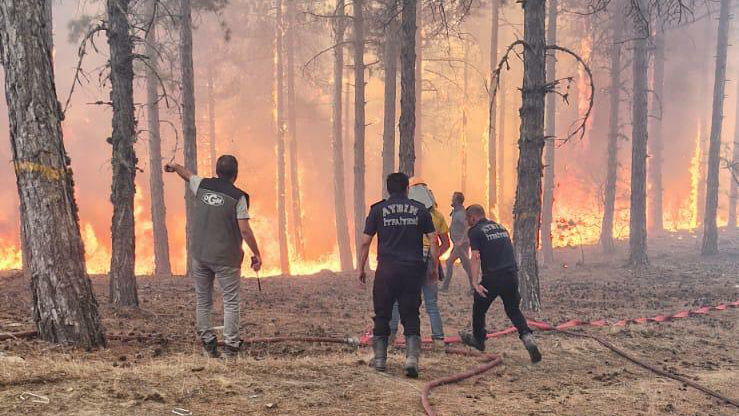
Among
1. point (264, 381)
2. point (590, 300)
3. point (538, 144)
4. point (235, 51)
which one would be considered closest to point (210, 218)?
point (264, 381)

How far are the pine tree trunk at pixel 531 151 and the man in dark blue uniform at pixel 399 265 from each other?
5.02 meters

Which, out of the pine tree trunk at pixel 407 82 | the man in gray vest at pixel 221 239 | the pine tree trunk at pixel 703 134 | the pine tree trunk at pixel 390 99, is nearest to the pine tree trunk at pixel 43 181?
the man in gray vest at pixel 221 239

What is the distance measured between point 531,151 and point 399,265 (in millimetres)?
5459

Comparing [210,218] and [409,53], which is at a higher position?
[409,53]

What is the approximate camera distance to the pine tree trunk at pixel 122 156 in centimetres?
841

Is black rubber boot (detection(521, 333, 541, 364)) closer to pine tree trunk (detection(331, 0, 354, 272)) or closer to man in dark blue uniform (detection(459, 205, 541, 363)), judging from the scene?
man in dark blue uniform (detection(459, 205, 541, 363))

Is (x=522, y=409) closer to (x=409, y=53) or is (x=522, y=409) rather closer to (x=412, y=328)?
(x=412, y=328)

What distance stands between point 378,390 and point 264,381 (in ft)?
3.35

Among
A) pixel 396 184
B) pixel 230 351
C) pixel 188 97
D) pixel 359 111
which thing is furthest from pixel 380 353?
pixel 359 111

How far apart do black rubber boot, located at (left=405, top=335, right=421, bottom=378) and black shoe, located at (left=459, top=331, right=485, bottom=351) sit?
5.38 feet

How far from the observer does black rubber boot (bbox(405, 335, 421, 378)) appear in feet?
18.0

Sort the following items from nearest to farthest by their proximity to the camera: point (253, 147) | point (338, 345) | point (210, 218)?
1. point (210, 218)
2. point (338, 345)
3. point (253, 147)

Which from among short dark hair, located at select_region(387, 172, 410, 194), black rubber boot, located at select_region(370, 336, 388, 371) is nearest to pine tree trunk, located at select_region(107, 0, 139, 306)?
short dark hair, located at select_region(387, 172, 410, 194)

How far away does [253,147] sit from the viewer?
43.5m
